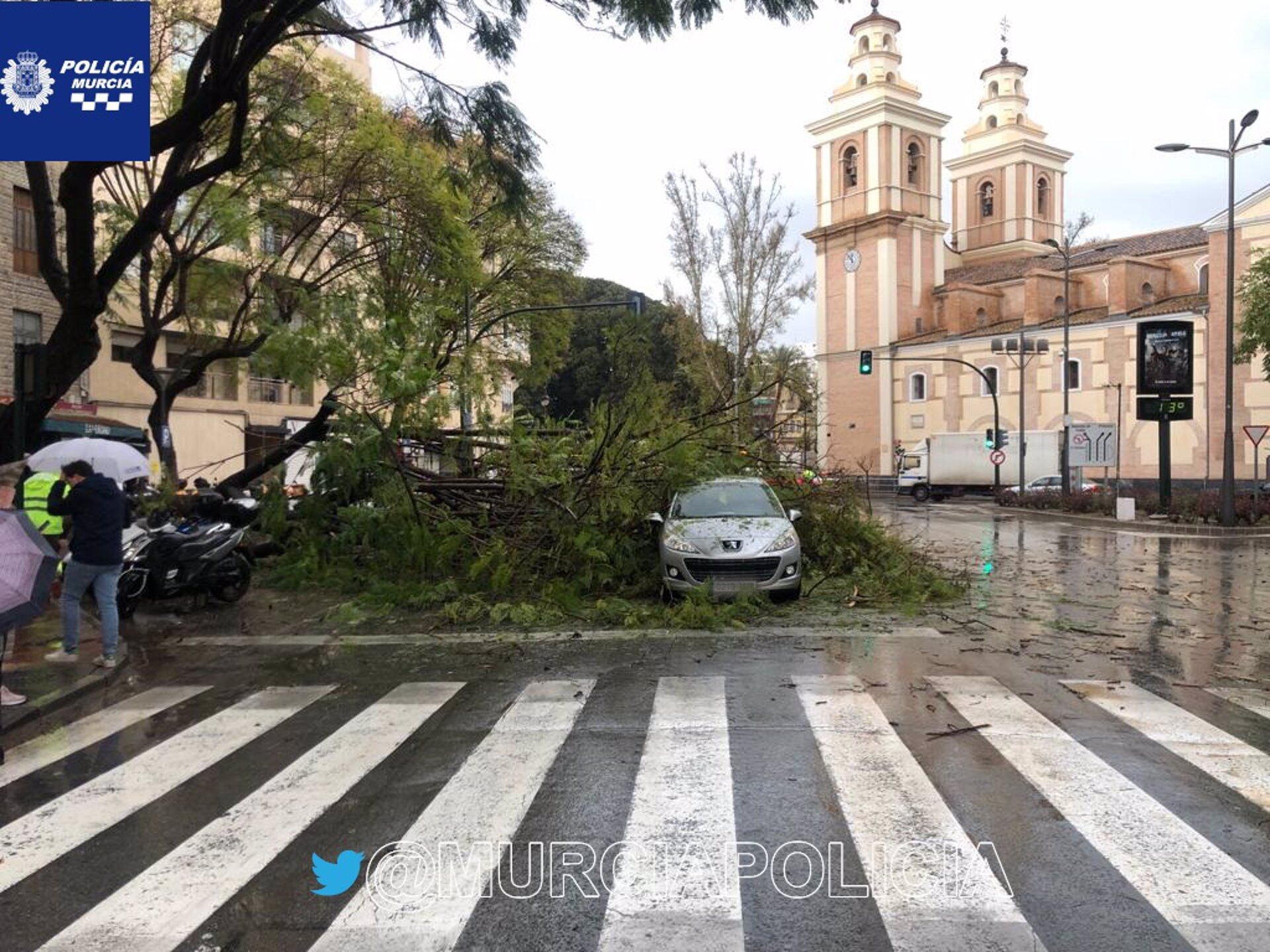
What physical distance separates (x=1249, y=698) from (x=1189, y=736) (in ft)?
4.91

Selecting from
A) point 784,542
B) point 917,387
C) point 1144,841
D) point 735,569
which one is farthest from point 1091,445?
point 1144,841

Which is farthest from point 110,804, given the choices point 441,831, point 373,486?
point 373,486

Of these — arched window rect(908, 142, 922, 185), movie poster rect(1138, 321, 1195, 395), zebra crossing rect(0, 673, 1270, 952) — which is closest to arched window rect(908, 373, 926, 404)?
arched window rect(908, 142, 922, 185)

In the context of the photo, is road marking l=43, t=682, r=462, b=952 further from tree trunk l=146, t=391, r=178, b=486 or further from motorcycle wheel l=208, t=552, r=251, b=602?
tree trunk l=146, t=391, r=178, b=486

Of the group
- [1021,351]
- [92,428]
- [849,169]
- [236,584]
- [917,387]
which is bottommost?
[236,584]

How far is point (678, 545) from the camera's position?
35.1ft

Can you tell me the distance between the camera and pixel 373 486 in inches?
512

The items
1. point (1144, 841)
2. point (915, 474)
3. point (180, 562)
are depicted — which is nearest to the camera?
point (1144, 841)

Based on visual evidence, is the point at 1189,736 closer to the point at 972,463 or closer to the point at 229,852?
the point at 229,852

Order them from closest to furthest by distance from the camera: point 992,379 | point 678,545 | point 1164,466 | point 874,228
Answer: point 678,545 < point 1164,466 < point 992,379 < point 874,228

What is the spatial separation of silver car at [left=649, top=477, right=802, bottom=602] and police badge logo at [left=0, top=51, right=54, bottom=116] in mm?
7265

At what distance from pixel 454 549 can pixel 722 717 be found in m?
6.10

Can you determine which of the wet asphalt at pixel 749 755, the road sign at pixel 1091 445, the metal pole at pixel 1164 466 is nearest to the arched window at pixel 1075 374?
the road sign at pixel 1091 445

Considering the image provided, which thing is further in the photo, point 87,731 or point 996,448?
point 996,448
